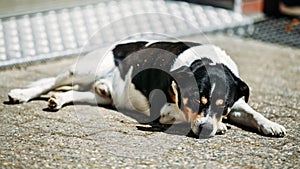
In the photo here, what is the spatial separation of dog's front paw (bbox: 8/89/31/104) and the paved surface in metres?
0.06

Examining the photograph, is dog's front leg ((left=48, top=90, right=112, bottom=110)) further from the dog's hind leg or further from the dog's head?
the dog's head

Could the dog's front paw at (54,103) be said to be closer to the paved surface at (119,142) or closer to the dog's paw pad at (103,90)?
the paved surface at (119,142)

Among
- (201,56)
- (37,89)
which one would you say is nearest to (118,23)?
(37,89)

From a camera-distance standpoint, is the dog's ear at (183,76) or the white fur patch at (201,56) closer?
the dog's ear at (183,76)

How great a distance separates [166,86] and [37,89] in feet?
3.82

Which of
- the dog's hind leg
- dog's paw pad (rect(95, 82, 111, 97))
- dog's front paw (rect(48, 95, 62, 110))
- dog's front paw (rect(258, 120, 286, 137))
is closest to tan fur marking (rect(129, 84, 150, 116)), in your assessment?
dog's paw pad (rect(95, 82, 111, 97))

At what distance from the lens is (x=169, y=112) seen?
3.82m

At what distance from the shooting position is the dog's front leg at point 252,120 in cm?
371

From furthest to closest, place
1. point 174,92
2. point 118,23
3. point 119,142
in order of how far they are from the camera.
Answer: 1. point 118,23
2. point 174,92
3. point 119,142

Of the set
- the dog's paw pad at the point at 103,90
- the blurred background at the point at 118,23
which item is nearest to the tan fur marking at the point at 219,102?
→ the dog's paw pad at the point at 103,90

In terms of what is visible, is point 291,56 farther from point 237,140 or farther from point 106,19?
point 237,140

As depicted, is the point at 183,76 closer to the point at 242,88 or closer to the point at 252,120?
the point at 242,88

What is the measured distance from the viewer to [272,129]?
12.2ft

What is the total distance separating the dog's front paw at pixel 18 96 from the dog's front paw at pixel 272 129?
5.83 feet
